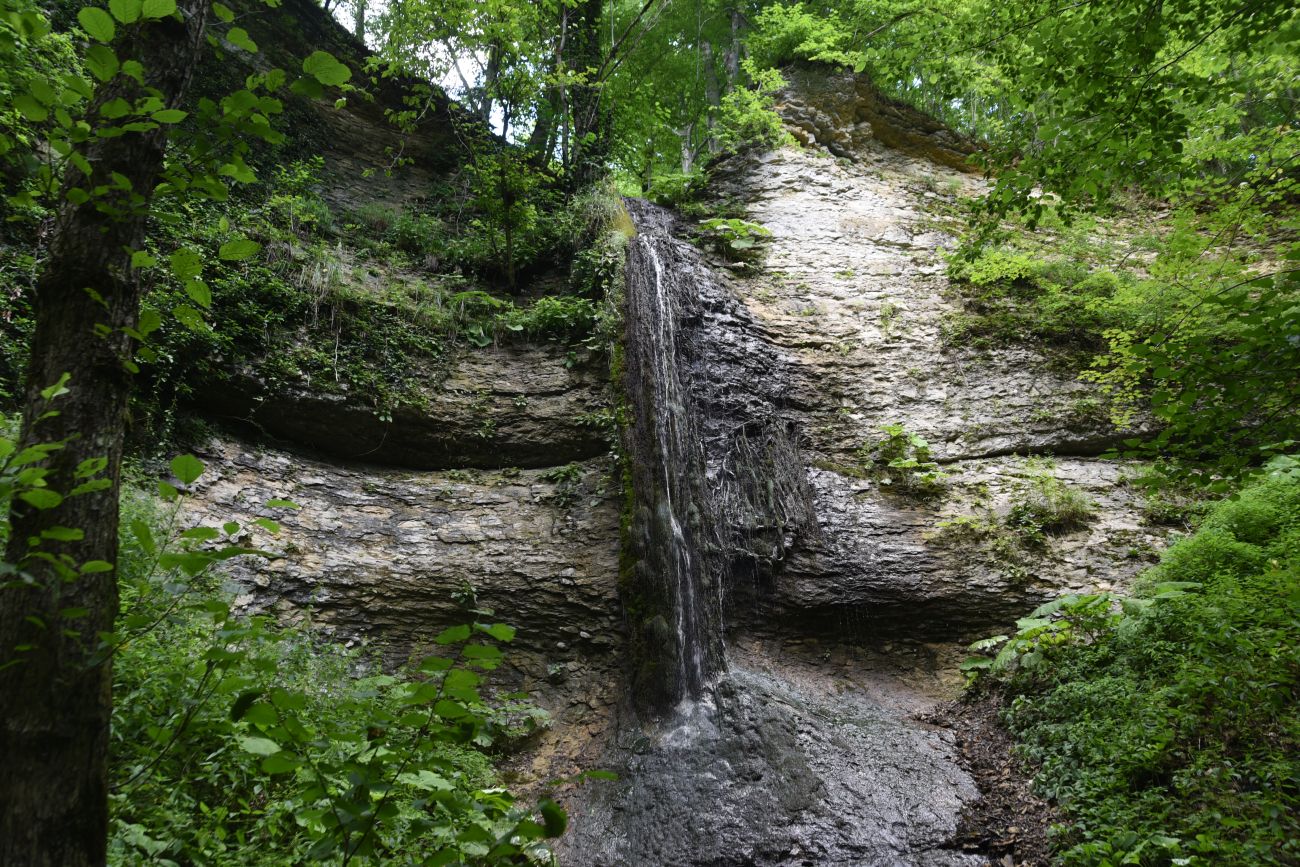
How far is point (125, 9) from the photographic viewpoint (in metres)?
1.42

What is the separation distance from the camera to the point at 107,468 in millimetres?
1720

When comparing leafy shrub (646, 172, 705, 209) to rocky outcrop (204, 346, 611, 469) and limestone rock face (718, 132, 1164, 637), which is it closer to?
limestone rock face (718, 132, 1164, 637)

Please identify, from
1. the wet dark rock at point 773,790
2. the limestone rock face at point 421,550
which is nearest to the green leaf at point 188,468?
the wet dark rock at point 773,790

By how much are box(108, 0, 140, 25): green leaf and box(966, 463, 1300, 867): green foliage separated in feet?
16.4

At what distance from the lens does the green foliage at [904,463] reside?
284 inches

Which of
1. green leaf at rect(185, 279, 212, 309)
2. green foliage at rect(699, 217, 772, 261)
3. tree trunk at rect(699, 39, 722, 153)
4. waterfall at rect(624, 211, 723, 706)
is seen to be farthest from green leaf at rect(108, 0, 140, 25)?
tree trunk at rect(699, 39, 722, 153)

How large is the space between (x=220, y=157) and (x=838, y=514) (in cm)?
651

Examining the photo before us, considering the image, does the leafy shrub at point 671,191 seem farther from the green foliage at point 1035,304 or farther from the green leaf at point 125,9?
the green leaf at point 125,9

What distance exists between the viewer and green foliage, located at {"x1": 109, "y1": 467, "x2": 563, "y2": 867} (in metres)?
1.46

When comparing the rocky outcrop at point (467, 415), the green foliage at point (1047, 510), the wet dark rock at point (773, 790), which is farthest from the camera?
the rocky outcrop at point (467, 415)

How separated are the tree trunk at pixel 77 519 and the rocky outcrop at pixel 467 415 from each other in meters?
5.26

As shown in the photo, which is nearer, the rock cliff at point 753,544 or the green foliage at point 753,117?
the rock cliff at point 753,544

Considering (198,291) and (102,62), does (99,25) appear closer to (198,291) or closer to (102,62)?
(102,62)

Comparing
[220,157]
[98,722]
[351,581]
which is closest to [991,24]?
[220,157]
